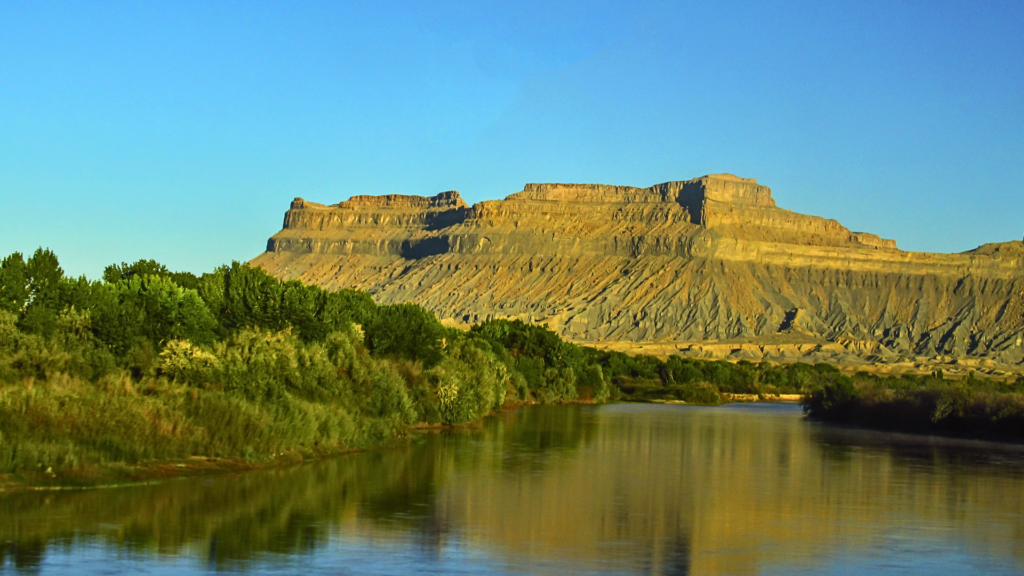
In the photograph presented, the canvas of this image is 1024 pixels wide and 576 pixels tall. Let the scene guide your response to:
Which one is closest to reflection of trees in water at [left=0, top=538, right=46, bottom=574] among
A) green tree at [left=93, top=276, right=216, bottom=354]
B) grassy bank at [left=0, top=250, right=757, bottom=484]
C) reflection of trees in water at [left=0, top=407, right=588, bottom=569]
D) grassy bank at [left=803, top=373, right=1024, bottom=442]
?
reflection of trees in water at [left=0, top=407, right=588, bottom=569]

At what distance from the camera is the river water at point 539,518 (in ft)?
56.3

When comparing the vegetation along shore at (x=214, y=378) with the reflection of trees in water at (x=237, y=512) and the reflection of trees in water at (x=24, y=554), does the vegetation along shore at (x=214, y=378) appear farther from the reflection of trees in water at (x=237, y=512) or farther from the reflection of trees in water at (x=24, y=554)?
the reflection of trees in water at (x=24, y=554)

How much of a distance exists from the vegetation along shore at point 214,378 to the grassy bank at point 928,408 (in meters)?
0.12

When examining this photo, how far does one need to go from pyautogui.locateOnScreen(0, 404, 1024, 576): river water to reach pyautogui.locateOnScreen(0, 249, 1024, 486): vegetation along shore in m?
1.32

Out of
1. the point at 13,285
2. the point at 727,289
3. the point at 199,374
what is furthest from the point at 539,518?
the point at 727,289

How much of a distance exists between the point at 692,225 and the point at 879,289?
3137cm

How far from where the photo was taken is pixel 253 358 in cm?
3131

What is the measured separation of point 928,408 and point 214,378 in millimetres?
34587

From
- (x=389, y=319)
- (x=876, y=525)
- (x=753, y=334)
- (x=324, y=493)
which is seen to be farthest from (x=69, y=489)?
(x=753, y=334)

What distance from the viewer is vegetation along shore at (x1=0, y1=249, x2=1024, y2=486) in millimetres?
24453

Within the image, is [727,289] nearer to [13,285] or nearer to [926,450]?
[926,450]

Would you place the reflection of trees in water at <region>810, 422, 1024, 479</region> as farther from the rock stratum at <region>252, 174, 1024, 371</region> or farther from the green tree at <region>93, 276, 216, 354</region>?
the rock stratum at <region>252, 174, 1024, 371</region>

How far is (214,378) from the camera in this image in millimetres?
30266

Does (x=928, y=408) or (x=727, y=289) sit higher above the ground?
(x=727, y=289)
